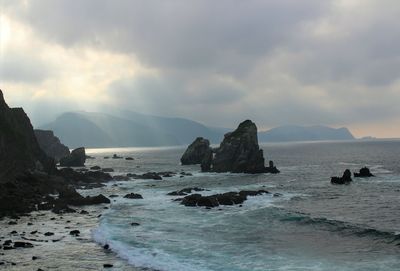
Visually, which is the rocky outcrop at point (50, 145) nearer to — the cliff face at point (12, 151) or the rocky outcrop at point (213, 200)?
the cliff face at point (12, 151)

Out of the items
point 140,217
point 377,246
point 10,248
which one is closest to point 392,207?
point 377,246

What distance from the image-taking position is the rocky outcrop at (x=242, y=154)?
116 m

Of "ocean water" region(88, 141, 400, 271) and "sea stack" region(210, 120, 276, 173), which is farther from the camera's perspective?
"sea stack" region(210, 120, 276, 173)

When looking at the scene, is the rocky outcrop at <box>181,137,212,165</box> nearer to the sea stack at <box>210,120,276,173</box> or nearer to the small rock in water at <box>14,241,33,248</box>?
the sea stack at <box>210,120,276,173</box>

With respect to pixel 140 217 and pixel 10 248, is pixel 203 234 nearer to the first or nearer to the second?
pixel 140 217

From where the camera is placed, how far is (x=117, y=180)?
10075cm

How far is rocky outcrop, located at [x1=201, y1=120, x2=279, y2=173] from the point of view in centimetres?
11612

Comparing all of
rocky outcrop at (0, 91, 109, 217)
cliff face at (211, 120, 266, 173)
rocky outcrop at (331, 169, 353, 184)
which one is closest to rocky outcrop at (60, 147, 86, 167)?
rocky outcrop at (0, 91, 109, 217)

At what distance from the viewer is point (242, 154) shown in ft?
387

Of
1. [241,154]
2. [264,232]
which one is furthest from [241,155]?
[264,232]

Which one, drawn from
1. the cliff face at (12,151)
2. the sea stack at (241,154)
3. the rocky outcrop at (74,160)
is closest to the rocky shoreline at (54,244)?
the cliff face at (12,151)

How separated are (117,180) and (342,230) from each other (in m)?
67.0

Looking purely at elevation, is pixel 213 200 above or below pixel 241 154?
below

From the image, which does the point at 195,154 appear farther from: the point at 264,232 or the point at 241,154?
the point at 264,232
